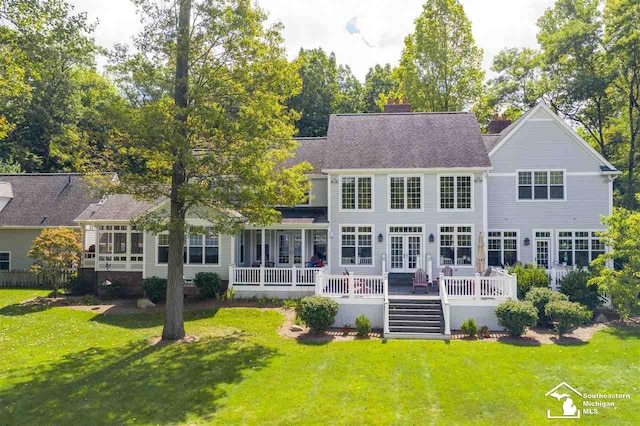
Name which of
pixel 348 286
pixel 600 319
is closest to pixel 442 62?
pixel 600 319

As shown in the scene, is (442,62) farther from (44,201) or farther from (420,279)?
(44,201)

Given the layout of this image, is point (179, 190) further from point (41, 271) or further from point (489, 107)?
point (489, 107)

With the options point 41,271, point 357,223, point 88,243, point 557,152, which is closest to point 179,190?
point 357,223

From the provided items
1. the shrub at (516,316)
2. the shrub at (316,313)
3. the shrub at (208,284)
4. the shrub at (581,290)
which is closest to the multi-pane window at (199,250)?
the shrub at (208,284)

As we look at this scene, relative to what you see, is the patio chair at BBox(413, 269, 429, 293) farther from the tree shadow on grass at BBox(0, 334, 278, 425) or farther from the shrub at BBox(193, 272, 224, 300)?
the shrub at BBox(193, 272, 224, 300)

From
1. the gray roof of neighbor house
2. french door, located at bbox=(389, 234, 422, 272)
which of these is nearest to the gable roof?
french door, located at bbox=(389, 234, 422, 272)
